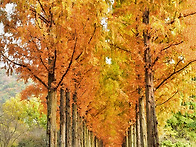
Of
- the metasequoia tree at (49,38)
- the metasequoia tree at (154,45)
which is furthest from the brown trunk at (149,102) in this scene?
the metasequoia tree at (49,38)

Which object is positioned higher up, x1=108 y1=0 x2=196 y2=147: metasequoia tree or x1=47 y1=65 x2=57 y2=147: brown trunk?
x1=108 y1=0 x2=196 y2=147: metasequoia tree

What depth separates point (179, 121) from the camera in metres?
31.4

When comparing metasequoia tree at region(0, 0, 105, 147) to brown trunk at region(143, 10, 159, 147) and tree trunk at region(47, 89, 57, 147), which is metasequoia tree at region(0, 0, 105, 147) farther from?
brown trunk at region(143, 10, 159, 147)

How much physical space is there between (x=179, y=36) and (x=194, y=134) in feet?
80.0

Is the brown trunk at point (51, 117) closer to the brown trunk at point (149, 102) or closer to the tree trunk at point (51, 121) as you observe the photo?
the tree trunk at point (51, 121)

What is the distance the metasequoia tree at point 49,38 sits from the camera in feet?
21.0

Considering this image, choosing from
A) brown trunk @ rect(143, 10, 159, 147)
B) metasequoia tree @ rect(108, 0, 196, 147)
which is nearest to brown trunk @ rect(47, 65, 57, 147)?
metasequoia tree @ rect(108, 0, 196, 147)

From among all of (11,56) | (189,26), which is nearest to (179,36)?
(189,26)

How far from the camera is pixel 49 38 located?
6547 millimetres

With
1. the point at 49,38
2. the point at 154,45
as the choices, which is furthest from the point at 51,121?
the point at 154,45

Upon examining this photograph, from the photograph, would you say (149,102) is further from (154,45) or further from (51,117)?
(51,117)

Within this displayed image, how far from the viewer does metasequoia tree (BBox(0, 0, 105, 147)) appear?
252 inches

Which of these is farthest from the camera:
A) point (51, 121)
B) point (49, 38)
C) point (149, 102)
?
point (149, 102)

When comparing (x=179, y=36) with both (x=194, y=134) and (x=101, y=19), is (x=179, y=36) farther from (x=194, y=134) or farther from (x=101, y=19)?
(x=194, y=134)
